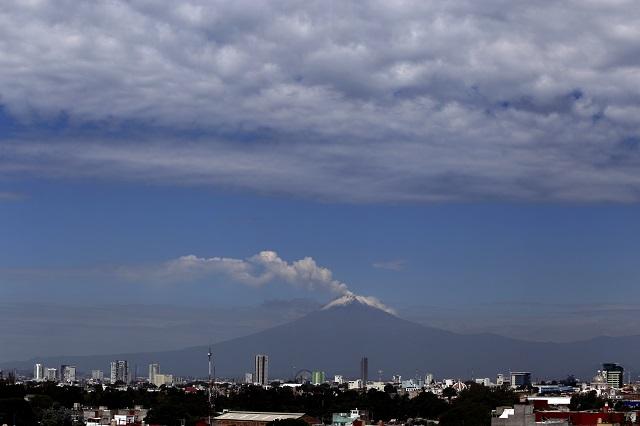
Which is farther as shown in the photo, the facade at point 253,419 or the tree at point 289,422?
the facade at point 253,419

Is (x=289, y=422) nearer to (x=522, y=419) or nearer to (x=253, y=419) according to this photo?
(x=253, y=419)

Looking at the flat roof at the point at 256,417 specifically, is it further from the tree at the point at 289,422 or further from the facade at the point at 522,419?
the facade at the point at 522,419

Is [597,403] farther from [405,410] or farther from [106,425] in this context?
[106,425]

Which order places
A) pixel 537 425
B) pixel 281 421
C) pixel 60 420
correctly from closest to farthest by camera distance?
pixel 537 425 < pixel 281 421 < pixel 60 420

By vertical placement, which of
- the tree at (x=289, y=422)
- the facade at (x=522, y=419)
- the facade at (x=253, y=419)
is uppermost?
the facade at (x=522, y=419)

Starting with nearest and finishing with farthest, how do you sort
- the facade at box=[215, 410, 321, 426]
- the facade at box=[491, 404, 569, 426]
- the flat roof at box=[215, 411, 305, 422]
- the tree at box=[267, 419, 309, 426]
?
the facade at box=[491, 404, 569, 426]
the tree at box=[267, 419, 309, 426]
the facade at box=[215, 410, 321, 426]
the flat roof at box=[215, 411, 305, 422]

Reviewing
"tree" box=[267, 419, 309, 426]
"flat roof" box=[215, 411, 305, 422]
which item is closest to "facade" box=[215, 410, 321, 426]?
"flat roof" box=[215, 411, 305, 422]

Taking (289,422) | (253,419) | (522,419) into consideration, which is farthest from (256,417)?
(522,419)

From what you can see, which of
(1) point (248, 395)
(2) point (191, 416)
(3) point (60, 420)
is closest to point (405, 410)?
(1) point (248, 395)

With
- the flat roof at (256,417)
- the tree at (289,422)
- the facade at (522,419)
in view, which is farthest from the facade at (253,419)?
the facade at (522,419)

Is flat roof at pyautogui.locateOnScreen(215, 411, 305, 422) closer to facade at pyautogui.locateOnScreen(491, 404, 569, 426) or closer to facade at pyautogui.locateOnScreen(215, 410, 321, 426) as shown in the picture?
facade at pyautogui.locateOnScreen(215, 410, 321, 426)

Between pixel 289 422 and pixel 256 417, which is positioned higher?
pixel 289 422
